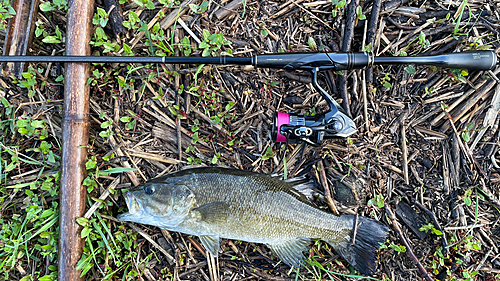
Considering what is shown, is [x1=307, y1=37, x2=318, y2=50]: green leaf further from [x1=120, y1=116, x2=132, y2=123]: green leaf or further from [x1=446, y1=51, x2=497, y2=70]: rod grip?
[x1=120, y1=116, x2=132, y2=123]: green leaf

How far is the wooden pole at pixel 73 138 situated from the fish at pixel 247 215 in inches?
22.3

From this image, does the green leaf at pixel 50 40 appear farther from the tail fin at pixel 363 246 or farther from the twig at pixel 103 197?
the tail fin at pixel 363 246

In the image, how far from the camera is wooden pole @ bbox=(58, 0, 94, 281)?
318 cm

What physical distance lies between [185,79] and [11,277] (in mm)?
3026

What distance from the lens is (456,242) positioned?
3.38 meters

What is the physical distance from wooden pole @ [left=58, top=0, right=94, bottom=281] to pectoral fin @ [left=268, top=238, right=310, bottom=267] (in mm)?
2151

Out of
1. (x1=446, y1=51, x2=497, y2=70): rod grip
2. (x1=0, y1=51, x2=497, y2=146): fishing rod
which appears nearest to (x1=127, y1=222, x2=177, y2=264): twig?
(x1=0, y1=51, x2=497, y2=146): fishing rod

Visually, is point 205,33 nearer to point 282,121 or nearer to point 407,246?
point 282,121

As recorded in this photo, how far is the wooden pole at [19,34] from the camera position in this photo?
337 cm

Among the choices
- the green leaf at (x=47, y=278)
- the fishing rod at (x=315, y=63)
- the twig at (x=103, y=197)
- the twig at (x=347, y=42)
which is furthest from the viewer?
the twig at (x=347, y=42)

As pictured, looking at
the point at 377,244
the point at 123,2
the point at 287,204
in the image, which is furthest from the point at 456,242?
the point at 123,2

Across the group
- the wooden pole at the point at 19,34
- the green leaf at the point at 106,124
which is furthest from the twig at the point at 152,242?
the wooden pole at the point at 19,34

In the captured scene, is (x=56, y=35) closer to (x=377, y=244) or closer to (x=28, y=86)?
(x=28, y=86)

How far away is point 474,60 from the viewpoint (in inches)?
123
